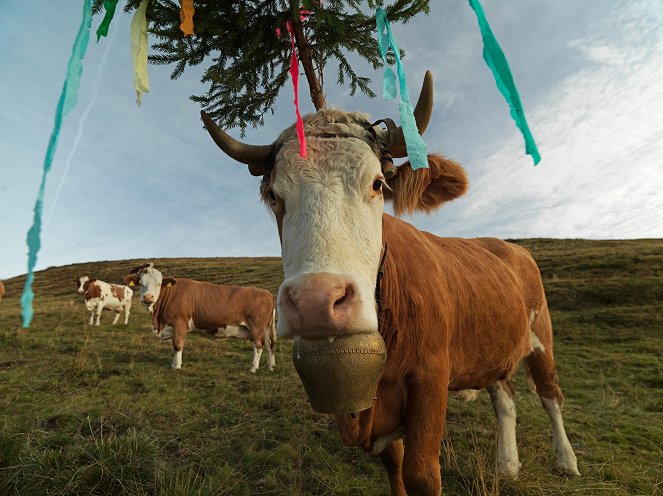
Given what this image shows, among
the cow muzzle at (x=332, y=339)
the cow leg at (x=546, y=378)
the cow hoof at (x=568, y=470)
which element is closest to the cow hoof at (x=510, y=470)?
the cow hoof at (x=568, y=470)

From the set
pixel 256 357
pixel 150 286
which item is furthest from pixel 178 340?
pixel 150 286

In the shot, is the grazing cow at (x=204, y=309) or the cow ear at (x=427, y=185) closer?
the cow ear at (x=427, y=185)

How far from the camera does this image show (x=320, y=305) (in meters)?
1.51

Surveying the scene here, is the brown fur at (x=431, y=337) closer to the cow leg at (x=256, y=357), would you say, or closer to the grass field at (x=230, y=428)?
the grass field at (x=230, y=428)

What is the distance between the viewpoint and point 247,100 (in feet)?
14.9

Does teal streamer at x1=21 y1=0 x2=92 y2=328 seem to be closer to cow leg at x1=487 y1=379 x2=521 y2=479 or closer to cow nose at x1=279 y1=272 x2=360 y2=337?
cow nose at x1=279 y1=272 x2=360 y2=337

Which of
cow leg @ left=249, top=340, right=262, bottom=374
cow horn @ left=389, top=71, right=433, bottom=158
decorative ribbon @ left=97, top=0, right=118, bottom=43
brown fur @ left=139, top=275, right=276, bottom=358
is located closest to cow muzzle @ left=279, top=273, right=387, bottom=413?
cow horn @ left=389, top=71, right=433, bottom=158

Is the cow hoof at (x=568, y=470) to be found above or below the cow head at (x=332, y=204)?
below

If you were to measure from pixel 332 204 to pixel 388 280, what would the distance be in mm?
856

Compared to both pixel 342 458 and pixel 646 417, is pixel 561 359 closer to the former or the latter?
pixel 646 417

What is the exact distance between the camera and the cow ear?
2.86m

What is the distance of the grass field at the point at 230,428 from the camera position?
10.8ft

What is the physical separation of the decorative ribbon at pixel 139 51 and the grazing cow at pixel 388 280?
45 centimetres

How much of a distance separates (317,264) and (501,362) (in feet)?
9.43
